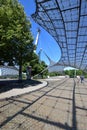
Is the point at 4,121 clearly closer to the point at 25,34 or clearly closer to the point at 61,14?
the point at 25,34

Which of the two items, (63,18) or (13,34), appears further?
(63,18)

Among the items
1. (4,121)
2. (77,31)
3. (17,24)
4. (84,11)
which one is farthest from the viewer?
(77,31)

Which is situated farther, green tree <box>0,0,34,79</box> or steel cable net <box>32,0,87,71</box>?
steel cable net <box>32,0,87,71</box>

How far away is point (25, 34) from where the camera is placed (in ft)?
72.1

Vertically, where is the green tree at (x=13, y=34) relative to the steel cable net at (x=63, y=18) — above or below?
below

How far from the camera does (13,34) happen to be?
1884 cm

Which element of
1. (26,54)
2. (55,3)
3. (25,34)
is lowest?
(26,54)

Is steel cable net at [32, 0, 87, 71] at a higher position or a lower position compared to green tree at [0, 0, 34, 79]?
higher

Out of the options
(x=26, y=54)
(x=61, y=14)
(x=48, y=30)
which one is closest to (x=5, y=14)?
(x=26, y=54)

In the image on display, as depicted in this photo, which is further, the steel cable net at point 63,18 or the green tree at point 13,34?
the steel cable net at point 63,18

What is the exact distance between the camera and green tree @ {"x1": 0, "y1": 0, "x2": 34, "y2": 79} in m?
18.5

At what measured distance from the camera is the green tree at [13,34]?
60.6 feet

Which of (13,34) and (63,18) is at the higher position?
(63,18)

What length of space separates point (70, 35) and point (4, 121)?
34430mm
